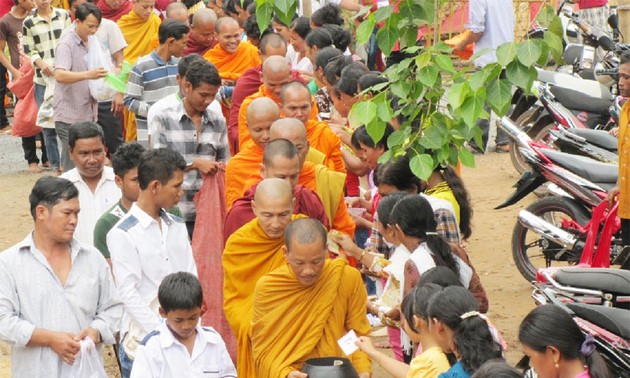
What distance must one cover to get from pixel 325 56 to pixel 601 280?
428 cm

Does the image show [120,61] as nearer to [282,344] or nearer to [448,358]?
[282,344]

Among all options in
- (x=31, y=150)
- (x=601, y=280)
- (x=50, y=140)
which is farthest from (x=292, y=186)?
(x=31, y=150)

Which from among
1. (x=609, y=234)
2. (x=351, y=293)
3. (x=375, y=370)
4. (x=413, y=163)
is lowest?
(x=375, y=370)

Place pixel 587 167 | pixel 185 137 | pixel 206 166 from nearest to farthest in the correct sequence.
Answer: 1. pixel 206 166
2. pixel 185 137
3. pixel 587 167

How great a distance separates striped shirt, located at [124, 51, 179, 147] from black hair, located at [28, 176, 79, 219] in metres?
3.93

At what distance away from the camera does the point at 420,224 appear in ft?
19.0

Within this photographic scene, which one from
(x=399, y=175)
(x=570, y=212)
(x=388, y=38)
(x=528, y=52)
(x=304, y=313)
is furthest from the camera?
(x=570, y=212)

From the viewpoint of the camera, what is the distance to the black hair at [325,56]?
9852mm

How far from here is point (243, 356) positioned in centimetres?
601

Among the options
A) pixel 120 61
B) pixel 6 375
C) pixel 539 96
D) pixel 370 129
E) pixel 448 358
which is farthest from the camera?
pixel 120 61

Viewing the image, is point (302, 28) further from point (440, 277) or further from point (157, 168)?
point (440, 277)

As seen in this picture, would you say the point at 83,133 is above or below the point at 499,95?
below

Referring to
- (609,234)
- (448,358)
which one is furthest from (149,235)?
(609,234)

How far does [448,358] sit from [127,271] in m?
1.87
